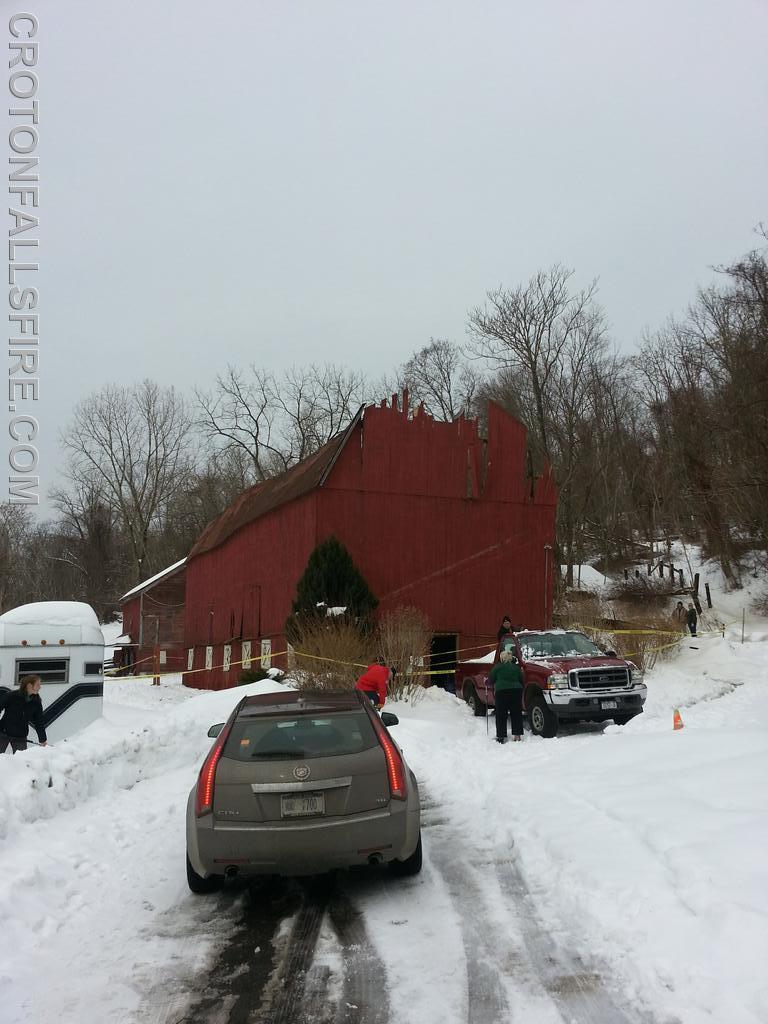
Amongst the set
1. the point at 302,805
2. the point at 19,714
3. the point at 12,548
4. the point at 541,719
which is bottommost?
the point at 541,719

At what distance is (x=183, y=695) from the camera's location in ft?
116

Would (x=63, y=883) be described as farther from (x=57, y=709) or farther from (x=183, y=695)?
(x=183, y=695)

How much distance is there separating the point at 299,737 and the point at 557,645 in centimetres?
1022

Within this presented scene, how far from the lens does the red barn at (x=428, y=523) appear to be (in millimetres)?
26875

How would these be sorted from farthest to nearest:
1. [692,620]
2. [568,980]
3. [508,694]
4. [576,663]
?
[692,620], [576,663], [508,694], [568,980]

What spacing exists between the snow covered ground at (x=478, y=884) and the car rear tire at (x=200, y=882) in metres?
0.15

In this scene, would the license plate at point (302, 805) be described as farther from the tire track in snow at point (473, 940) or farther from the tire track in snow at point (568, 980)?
the tire track in snow at point (568, 980)

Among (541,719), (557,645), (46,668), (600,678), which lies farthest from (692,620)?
(46,668)

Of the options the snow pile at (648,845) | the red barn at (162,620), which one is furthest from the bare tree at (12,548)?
the snow pile at (648,845)

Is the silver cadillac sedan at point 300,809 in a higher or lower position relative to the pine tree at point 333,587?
lower

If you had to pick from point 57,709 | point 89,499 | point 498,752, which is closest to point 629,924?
point 498,752

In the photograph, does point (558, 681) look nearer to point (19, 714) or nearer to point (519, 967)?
point (19, 714)

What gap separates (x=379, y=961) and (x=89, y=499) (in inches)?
2816

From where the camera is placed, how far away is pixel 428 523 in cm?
2775
